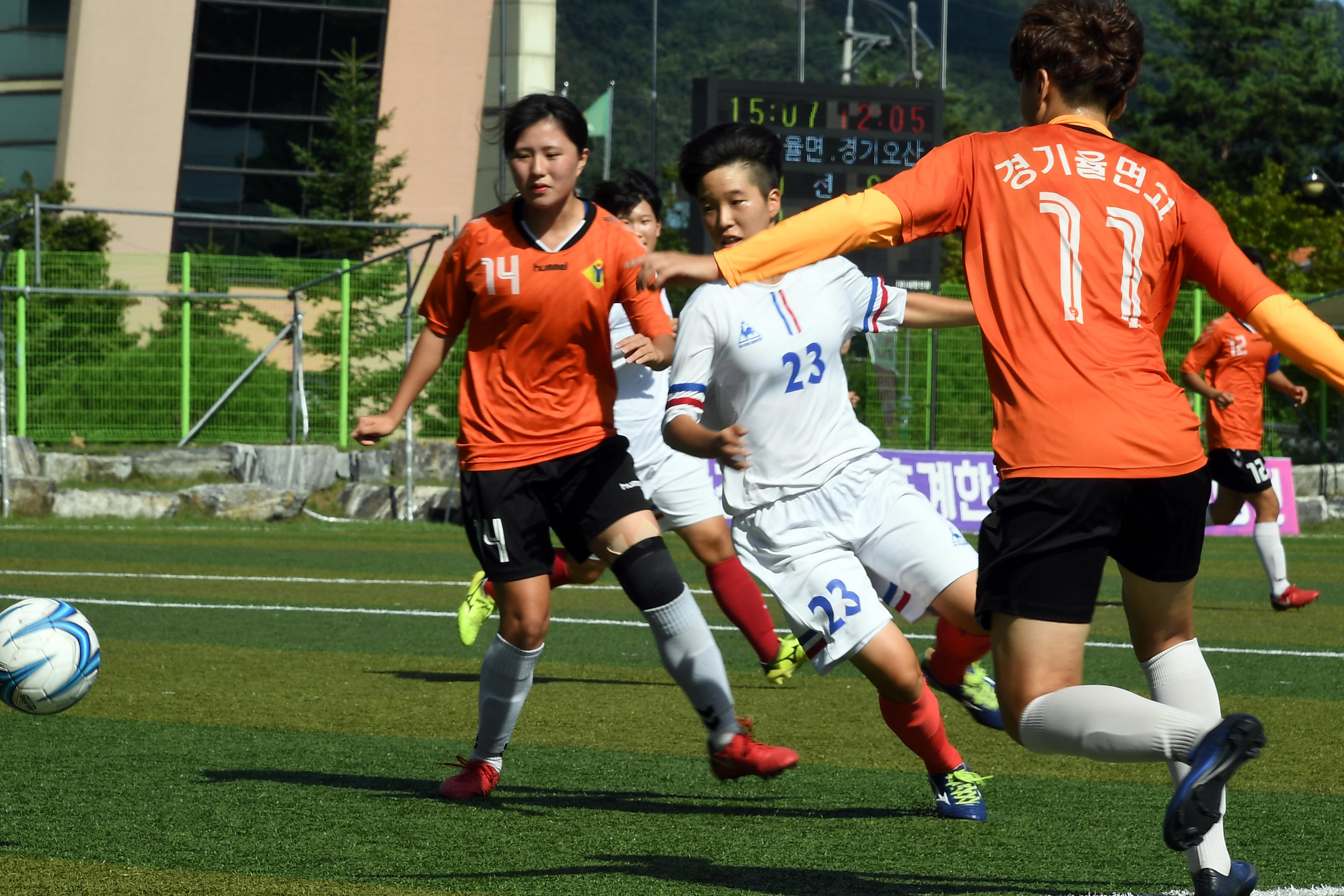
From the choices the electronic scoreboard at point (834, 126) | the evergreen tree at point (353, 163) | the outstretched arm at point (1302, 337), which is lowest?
the outstretched arm at point (1302, 337)

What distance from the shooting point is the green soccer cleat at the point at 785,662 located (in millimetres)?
6080

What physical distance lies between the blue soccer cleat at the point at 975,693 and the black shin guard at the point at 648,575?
0.76 meters

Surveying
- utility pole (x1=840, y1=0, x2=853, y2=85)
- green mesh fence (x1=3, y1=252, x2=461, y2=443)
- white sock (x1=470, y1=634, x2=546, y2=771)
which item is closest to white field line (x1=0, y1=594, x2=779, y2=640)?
white sock (x1=470, y1=634, x2=546, y2=771)

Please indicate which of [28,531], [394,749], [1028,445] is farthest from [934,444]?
[1028,445]

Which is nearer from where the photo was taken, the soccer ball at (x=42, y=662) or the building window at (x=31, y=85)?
the soccer ball at (x=42, y=662)

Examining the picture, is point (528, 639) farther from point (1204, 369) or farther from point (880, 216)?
point (1204, 369)

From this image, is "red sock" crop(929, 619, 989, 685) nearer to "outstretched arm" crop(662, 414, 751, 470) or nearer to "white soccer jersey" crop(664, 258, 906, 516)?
"white soccer jersey" crop(664, 258, 906, 516)

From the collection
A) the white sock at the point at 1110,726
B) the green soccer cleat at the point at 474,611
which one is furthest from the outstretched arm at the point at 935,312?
the green soccer cleat at the point at 474,611

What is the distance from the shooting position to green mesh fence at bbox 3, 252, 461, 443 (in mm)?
19281

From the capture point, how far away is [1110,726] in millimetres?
2992

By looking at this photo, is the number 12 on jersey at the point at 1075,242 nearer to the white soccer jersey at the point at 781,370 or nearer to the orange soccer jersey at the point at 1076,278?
the orange soccer jersey at the point at 1076,278

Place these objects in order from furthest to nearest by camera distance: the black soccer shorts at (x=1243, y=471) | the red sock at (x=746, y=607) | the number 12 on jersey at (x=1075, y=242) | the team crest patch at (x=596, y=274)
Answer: the black soccer shorts at (x=1243, y=471) → the red sock at (x=746, y=607) → the team crest patch at (x=596, y=274) → the number 12 on jersey at (x=1075, y=242)

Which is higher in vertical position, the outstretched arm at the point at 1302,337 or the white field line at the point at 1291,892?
the outstretched arm at the point at 1302,337

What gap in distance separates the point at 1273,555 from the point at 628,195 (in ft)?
17.3
